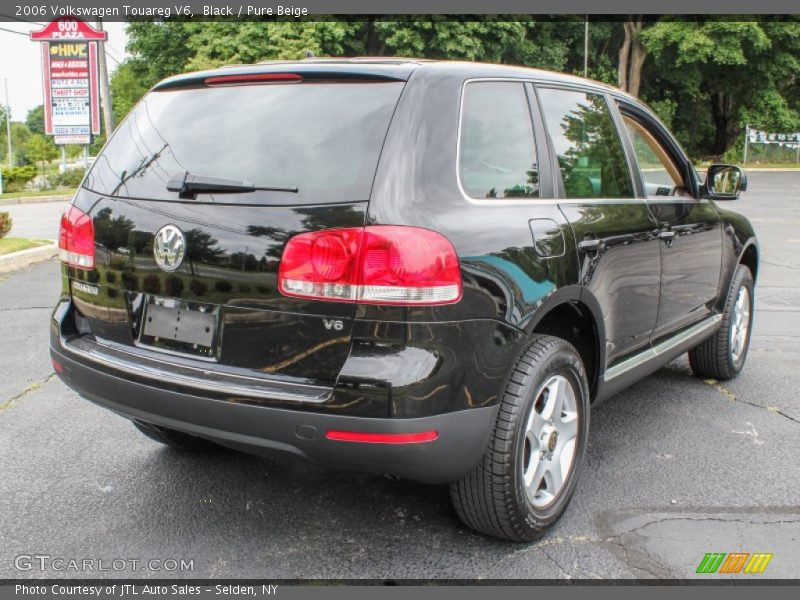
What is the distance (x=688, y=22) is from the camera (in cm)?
3662

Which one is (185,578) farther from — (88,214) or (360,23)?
(360,23)

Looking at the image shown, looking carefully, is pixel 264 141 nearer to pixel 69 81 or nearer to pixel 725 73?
pixel 69 81

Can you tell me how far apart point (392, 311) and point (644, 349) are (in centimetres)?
196

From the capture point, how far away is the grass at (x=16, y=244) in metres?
10.4

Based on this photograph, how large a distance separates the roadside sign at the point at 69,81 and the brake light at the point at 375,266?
22.4 meters

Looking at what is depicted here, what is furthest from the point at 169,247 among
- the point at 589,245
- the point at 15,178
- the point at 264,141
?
the point at 15,178

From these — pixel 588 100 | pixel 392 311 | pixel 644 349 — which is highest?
pixel 588 100

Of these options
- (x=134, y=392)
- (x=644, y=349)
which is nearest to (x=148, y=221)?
(x=134, y=392)

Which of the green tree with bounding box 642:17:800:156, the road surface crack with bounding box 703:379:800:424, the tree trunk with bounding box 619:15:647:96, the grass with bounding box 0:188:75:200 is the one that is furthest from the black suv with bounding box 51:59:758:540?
the tree trunk with bounding box 619:15:647:96

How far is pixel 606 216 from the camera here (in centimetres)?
347

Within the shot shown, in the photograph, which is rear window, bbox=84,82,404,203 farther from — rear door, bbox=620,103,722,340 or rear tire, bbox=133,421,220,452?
rear door, bbox=620,103,722,340

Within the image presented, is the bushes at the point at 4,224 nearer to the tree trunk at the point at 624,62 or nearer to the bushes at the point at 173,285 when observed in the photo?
the bushes at the point at 173,285

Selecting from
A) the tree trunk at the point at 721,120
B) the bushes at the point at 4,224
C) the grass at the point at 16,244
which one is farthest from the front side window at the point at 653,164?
the tree trunk at the point at 721,120

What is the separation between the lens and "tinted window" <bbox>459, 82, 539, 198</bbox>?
286cm
